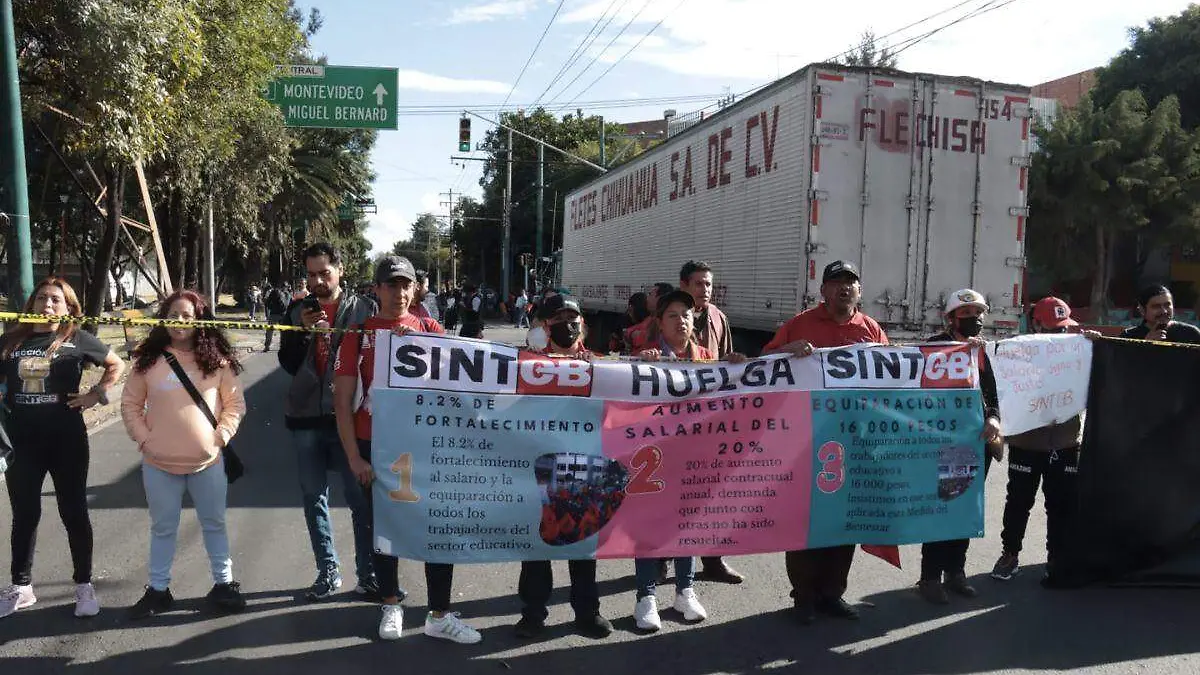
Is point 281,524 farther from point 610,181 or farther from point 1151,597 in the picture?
point 610,181

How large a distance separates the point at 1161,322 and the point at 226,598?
565 centimetres

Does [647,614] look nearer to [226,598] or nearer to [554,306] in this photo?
[554,306]

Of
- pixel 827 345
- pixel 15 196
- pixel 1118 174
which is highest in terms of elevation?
pixel 1118 174

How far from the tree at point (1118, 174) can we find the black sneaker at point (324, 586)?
92.9ft

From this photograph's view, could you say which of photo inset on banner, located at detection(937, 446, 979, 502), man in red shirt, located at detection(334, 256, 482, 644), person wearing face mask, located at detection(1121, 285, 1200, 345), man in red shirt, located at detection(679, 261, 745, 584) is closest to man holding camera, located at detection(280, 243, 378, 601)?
man in red shirt, located at detection(334, 256, 482, 644)

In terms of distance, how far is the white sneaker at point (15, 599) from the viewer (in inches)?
185

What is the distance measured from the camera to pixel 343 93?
18094mm

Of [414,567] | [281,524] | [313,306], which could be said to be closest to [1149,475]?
[414,567]

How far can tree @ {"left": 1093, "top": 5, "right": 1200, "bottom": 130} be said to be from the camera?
102 feet

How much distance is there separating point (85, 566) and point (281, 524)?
185cm

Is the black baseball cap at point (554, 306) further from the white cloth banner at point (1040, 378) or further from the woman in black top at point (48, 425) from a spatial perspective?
the white cloth banner at point (1040, 378)

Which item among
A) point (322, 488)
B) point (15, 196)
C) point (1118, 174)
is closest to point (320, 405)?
point (322, 488)

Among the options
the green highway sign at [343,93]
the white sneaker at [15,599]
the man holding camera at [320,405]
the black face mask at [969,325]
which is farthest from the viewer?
the green highway sign at [343,93]

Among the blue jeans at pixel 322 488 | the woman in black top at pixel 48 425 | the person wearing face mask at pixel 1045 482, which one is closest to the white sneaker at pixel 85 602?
the woman in black top at pixel 48 425
